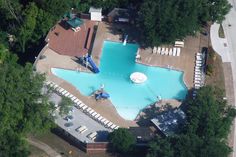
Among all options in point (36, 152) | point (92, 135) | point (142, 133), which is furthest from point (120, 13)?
point (36, 152)

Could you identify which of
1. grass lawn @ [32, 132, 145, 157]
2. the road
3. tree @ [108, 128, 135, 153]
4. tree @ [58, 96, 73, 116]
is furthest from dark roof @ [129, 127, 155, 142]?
the road

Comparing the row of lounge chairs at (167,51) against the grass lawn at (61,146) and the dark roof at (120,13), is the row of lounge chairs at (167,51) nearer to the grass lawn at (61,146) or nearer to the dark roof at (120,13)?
the dark roof at (120,13)

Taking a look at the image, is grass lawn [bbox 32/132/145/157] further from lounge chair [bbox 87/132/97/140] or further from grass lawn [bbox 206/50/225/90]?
grass lawn [bbox 206/50/225/90]

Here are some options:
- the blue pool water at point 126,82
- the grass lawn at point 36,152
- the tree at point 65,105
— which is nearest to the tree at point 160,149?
the blue pool water at point 126,82

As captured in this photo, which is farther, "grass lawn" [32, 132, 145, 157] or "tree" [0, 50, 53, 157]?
"grass lawn" [32, 132, 145, 157]

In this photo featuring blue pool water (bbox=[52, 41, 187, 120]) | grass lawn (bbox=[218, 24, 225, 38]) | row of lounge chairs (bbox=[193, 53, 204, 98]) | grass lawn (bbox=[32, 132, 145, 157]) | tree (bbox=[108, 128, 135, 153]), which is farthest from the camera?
grass lawn (bbox=[218, 24, 225, 38])

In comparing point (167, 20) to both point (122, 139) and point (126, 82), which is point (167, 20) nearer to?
point (126, 82)

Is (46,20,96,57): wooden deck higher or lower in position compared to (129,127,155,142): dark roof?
higher
